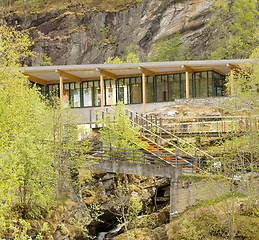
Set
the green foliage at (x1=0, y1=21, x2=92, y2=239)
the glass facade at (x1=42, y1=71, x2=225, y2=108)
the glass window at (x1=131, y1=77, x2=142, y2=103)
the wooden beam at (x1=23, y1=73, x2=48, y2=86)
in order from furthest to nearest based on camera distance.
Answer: the glass window at (x1=131, y1=77, x2=142, y2=103) < the wooden beam at (x1=23, y1=73, x2=48, y2=86) < the glass facade at (x1=42, y1=71, x2=225, y2=108) < the green foliage at (x1=0, y1=21, x2=92, y2=239)

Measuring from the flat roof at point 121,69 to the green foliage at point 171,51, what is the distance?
17503mm

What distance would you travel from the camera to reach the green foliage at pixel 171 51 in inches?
2136

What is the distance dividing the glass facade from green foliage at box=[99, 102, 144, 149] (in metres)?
13.2

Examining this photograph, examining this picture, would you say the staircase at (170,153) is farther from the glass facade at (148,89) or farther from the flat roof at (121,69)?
the glass facade at (148,89)

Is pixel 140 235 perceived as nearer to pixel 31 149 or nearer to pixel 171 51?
pixel 31 149

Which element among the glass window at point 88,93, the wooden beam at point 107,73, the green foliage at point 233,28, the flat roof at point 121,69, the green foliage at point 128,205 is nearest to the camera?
the green foliage at point 128,205

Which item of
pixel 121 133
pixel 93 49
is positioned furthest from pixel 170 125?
pixel 93 49

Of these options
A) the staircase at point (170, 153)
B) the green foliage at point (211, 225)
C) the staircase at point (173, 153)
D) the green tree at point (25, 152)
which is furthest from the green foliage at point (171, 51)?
the green foliage at point (211, 225)

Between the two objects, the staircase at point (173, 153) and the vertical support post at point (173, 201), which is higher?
the staircase at point (173, 153)

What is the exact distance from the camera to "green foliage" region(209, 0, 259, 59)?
5022 centimetres

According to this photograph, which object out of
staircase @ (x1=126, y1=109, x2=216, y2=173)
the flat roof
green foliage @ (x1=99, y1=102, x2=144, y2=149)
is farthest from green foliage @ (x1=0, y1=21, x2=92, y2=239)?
the flat roof

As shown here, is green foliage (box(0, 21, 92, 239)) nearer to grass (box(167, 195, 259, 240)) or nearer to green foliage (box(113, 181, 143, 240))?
green foliage (box(113, 181, 143, 240))

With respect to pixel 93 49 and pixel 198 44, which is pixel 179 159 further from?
pixel 93 49

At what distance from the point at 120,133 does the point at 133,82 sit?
14498 millimetres
